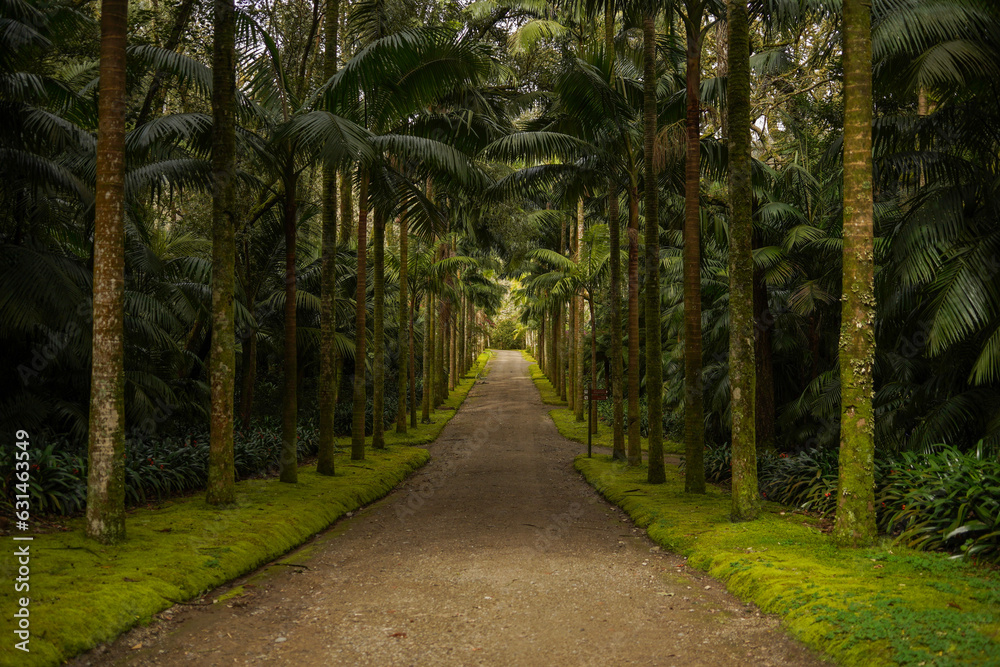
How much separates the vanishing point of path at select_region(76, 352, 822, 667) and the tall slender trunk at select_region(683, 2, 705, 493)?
1.67 m

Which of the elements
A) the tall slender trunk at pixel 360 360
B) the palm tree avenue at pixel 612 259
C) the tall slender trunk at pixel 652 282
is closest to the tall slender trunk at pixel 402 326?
the palm tree avenue at pixel 612 259

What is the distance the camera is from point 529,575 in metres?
7.56

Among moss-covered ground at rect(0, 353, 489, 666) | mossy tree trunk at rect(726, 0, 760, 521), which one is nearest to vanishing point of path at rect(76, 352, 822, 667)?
moss-covered ground at rect(0, 353, 489, 666)

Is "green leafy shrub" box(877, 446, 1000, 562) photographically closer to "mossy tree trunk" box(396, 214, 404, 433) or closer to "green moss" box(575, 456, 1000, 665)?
"green moss" box(575, 456, 1000, 665)

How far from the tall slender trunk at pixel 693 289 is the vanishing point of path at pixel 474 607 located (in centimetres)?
167

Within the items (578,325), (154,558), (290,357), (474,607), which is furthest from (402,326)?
(474,607)

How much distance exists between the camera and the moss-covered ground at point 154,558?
519 centimetres

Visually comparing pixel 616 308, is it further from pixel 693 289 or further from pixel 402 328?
pixel 402 328

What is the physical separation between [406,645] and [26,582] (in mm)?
3168

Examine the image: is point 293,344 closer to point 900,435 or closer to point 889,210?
point 900,435

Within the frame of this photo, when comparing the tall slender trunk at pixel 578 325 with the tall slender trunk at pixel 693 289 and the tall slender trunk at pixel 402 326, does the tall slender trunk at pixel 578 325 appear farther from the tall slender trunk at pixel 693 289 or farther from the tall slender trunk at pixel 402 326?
the tall slender trunk at pixel 693 289

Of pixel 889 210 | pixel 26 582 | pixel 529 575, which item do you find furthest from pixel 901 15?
pixel 26 582

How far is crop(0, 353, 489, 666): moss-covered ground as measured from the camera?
17.0 feet

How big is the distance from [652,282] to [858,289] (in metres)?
5.81
